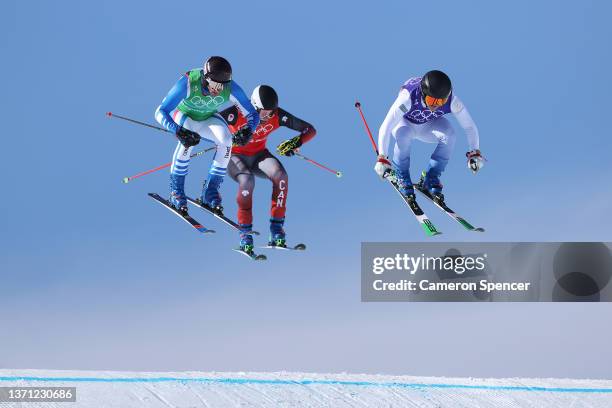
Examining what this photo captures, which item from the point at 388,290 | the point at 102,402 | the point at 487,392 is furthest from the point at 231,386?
the point at 487,392

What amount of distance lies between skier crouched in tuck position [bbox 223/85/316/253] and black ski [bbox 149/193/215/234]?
1.75 feet

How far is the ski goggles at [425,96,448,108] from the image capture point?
43.2ft

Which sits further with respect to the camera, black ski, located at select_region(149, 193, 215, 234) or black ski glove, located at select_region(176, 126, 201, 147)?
black ski, located at select_region(149, 193, 215, 234)

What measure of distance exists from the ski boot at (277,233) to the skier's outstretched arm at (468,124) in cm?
293

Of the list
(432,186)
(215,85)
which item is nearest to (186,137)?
(215,85)

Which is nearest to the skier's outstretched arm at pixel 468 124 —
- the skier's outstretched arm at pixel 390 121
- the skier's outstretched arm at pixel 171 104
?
the skier's outstretched arm at pixel 390 121

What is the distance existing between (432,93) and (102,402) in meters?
6.10

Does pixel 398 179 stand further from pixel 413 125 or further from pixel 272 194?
pixel 272 194

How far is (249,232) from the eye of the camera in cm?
1316

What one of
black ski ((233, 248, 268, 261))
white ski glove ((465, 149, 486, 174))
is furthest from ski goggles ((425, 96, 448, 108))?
black ski ((233, 248, 268, 261))

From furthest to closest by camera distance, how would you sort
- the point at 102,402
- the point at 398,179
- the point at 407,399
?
the point at 398,179 → the point at 407,399 → the point at 102,402

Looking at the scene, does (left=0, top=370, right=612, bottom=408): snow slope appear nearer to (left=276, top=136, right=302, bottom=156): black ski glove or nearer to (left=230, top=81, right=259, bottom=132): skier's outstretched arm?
(left=276, top=136, right=302, bottom=156): black ski glove

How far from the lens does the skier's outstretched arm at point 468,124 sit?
1347 cm

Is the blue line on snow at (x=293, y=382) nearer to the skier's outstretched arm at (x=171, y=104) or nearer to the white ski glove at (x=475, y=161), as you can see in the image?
the white ski glove at (x=475, y=161)
